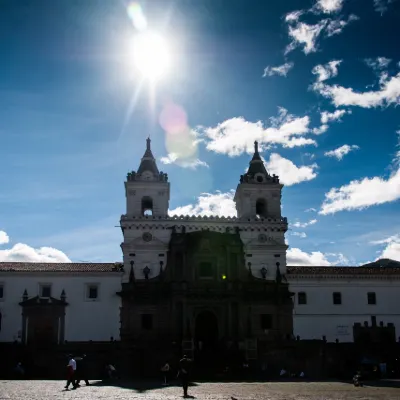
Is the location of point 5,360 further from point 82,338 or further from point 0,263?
point 0,263

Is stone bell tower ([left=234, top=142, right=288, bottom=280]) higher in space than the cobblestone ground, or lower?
higher

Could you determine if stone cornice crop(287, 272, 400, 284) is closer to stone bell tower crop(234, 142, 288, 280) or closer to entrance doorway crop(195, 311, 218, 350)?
stone bell tower crop(234, 142, 288, 280)

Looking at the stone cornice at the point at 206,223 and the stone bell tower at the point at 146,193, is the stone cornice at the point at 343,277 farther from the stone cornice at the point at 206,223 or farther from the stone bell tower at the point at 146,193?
the stone bell tower at the point at 146,193

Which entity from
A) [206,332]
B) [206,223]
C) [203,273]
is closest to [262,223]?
[206,223]

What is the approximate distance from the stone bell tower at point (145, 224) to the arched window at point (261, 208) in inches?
336

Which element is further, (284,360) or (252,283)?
(252,283)

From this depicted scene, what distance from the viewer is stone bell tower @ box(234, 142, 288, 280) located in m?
50.3

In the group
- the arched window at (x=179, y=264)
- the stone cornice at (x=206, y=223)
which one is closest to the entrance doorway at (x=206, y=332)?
the arched window at (x=179, y=264)

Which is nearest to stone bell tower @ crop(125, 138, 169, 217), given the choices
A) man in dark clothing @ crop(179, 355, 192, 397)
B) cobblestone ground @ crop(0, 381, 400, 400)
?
cobblestone ground @ crop(0, 381, 400, 400)

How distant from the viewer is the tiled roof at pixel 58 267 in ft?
160

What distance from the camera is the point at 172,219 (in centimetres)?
5028

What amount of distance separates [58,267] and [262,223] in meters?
18.5

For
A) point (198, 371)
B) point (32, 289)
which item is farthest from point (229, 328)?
point (32, 289)

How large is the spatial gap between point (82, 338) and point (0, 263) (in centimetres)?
1048
